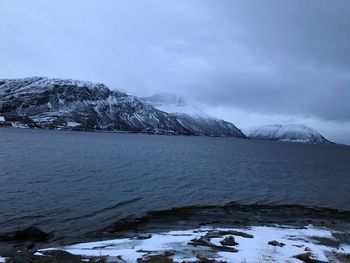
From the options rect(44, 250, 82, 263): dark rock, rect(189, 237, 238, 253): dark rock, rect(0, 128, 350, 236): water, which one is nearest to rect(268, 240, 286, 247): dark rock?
rect(189, 237, 238, 253): dark rock

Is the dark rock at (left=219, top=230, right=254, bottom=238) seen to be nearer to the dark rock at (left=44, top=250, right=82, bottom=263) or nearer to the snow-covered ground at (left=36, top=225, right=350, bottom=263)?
the snow-covered ground at (left=36, top=225, right=350, bottom=263)

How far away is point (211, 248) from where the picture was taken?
2700 centimetres

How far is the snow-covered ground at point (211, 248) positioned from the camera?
24.7 m

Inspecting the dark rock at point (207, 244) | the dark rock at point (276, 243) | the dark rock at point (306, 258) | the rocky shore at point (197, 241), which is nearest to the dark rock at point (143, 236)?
the rocky shore at point (197, 241)

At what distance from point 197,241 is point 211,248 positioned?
2.42m

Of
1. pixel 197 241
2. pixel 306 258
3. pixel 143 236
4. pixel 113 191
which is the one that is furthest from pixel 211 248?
pixel 113 191

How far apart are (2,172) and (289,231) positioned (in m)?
47.7

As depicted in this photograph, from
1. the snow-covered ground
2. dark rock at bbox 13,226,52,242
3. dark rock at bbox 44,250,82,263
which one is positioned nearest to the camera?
dark rock at bbox 44,250,82,263

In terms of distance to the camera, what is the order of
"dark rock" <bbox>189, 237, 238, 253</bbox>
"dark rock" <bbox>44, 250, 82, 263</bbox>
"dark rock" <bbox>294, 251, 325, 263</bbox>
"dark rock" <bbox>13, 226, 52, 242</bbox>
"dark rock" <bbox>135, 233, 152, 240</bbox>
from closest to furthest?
"dark rock" <bbox>44, 250, 82, 263</bbox> < "dark rock" <bbox>294, 251, 325, 263</bbox> < "dark rock" <bbox>189, 237, 238, 253</bbox> < "dark rock" <bbox>13, 226, 52, 242</bbox> < "dark rock" <bbox>135, 233, 152, 240</bbox>

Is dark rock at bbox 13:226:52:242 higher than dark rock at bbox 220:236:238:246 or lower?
lower

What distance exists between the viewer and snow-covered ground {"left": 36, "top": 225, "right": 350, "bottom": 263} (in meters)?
24.7

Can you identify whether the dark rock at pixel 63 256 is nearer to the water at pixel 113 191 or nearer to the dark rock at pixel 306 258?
the water at pixel 113 191

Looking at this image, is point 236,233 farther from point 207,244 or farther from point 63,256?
point 63,256

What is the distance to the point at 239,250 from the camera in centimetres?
2688
